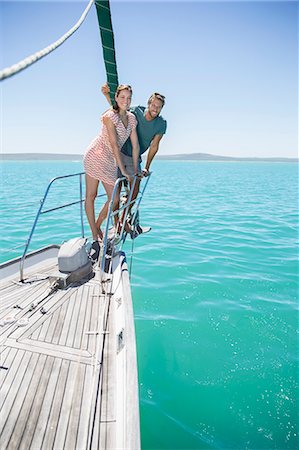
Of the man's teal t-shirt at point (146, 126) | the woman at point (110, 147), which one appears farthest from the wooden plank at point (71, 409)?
the man's teal t-shirt at point (146, 126)

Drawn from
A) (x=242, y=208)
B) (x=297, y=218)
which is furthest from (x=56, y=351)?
(x=242, y=208)

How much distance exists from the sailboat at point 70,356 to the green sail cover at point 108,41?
0.5 inches

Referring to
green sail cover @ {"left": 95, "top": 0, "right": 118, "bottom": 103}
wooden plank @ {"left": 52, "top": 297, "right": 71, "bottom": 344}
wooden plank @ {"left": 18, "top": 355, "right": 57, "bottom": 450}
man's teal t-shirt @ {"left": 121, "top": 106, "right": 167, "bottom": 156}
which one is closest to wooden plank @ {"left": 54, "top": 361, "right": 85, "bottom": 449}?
wooden plank @ {"left": 18, "top": 355, "right": 57, "bottom": 450}

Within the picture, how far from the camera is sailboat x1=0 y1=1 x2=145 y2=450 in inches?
78.0

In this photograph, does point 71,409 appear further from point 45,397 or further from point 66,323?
point 66,323

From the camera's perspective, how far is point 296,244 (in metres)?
10.1

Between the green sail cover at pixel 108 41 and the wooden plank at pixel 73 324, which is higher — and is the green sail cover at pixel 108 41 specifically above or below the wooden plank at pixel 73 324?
above

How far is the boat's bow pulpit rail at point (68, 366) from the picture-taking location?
1986 mm

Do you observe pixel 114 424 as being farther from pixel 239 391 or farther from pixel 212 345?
pixel 212 345

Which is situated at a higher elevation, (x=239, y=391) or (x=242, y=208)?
(x=242, y=208)

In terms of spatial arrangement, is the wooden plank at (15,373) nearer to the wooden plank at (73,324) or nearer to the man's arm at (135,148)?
the wooden plank at (73,324)

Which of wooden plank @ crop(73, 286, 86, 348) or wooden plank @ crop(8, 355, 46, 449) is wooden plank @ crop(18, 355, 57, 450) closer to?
wooden plank @ crop(8, 355, 46, 449)

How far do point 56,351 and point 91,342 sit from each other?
33 cm

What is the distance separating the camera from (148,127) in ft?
14.1
